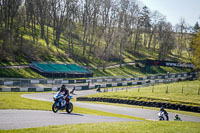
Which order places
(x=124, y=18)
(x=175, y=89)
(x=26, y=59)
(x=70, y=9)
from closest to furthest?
(x=175, y=89) < (x=26, y=59) < (x=70, y=9) < (x=124, y=18)

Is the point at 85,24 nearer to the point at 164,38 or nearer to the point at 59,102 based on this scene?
the point at 164,38

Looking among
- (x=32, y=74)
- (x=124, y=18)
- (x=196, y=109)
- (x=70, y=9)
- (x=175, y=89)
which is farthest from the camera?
(x=124, y=18)

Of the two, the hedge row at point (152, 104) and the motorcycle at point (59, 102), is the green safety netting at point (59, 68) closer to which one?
the hedge row at point (152, 104)

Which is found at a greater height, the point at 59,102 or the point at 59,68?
the point at 59,68

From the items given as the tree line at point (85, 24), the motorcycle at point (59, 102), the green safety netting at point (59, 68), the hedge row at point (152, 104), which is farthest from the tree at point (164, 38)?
the motorcycle at point (59, 102)

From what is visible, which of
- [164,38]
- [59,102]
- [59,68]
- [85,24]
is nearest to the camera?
[59,102]

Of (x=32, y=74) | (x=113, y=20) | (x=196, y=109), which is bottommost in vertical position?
(x=196, y=109)

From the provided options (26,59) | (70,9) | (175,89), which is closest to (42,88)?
(26,59)

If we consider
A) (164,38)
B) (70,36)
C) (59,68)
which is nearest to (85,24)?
(70,36)

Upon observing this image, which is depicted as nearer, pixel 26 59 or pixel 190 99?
pixel 190 99

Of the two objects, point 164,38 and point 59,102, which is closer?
point 59,102

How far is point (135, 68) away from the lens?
84812 millimetres

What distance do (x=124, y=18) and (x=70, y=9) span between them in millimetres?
21647

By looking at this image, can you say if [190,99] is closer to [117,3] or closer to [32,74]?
[32,74]
